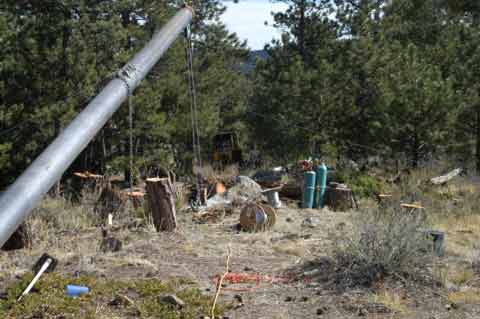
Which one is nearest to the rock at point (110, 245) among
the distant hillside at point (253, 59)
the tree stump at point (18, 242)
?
the tree stump at point (18, 242)

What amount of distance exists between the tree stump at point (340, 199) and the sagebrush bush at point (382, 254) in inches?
211

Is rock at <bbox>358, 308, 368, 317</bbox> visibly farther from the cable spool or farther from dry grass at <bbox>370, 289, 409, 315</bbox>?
the cable spool

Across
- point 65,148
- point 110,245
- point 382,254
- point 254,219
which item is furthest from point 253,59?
point 65,148

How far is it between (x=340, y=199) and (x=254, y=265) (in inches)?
201

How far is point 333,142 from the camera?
685 inches

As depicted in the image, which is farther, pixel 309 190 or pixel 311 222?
pixel 309 190

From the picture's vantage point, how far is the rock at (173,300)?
217 inches

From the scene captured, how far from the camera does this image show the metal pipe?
4.22 metres

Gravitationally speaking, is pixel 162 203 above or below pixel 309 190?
above

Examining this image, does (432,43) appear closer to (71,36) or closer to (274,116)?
(274,116)

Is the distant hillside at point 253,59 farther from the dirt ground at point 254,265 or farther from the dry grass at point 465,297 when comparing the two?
the dry grass at point 465,297

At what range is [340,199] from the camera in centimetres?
1207

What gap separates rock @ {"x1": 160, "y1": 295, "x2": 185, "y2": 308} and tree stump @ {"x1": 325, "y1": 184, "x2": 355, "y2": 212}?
690cm

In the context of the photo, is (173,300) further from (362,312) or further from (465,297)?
(465,297)
